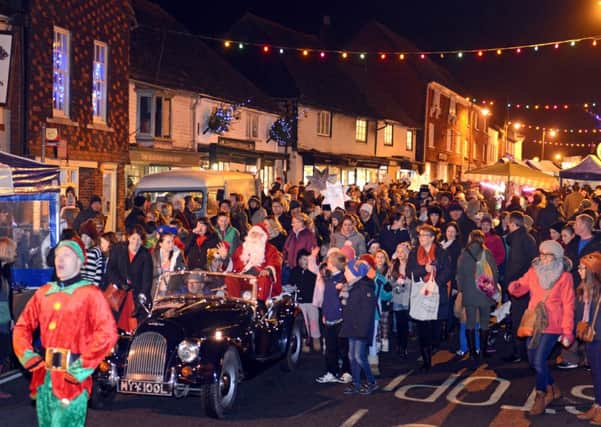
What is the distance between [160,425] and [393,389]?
9.94ft

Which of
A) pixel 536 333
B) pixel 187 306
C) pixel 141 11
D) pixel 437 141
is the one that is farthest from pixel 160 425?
pixel 437 141

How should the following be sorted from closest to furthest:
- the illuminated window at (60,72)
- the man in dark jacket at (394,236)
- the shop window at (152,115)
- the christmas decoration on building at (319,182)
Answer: the man in dark jacket at (394,236)
the illuminated window at (60,72)
the christmas decoration on building at (319,182)
the shop window at (152,115)

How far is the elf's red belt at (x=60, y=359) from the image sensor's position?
5660 millimetres

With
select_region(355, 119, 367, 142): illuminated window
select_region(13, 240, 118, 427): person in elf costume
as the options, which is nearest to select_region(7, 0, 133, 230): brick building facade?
select_region(13, 240, 118, 427): person in elf costume

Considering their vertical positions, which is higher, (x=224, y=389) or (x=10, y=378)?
(x=224, y=389)

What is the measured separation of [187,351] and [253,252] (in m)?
3.34

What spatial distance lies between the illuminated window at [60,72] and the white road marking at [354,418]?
14620 mm

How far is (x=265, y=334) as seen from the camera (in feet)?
32.0

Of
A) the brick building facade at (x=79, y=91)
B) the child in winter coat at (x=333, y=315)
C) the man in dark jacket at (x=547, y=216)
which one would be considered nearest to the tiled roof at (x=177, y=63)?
the brick building facade at (x=79, y=91)

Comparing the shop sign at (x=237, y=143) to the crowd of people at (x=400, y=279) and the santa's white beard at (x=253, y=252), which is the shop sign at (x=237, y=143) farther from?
the santa's white beard at (x=253, y=252)

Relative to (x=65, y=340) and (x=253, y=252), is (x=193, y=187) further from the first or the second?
(x=65, y=340)

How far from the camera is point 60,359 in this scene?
5672 mm

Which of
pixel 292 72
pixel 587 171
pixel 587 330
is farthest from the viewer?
pixel 292 72

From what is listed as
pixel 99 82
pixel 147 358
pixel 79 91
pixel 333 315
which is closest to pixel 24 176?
Answer: pixel 147 358
